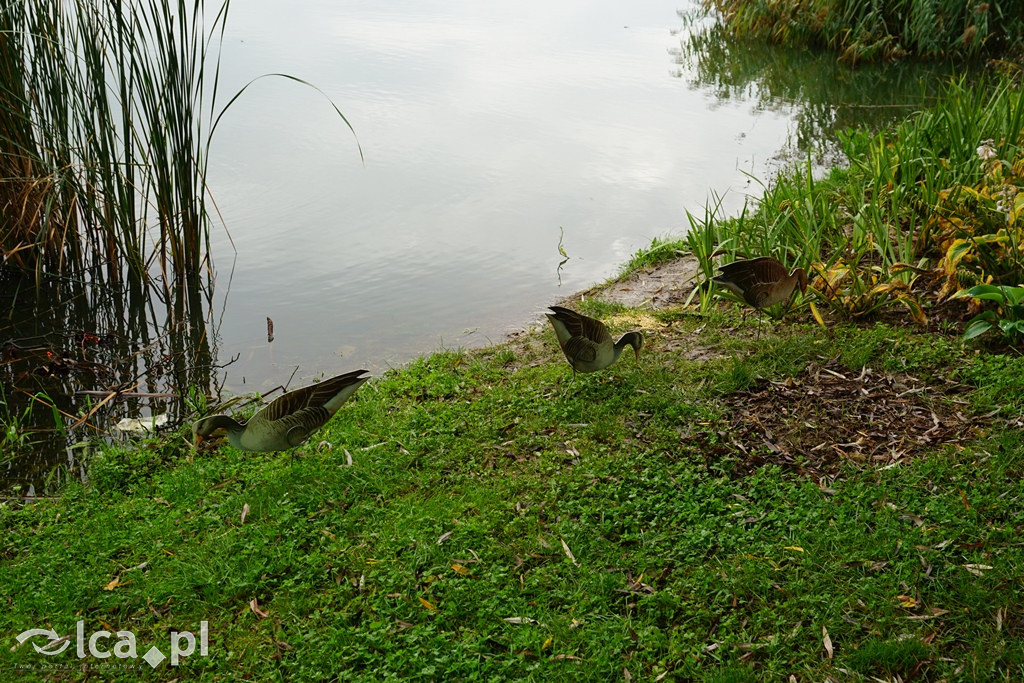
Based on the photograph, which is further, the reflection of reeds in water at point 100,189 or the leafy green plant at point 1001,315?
the reflection of reeds in water at point 100,189

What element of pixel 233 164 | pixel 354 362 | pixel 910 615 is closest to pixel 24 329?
pixel 354 362

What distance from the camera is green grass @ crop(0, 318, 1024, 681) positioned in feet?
8.23

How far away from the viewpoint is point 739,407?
12.2 feet

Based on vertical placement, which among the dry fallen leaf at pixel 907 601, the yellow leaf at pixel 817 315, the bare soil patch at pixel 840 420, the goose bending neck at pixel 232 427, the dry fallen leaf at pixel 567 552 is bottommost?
the dry fallen leaf at pixel 567 552

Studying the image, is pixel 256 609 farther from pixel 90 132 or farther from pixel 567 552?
pixel 90 132

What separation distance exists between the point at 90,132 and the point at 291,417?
2.53m

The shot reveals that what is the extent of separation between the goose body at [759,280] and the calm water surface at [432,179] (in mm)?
1654

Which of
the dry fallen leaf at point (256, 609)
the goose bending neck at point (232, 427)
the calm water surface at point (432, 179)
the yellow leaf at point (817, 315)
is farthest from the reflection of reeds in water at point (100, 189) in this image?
the yellow leaf at point (817, 315)

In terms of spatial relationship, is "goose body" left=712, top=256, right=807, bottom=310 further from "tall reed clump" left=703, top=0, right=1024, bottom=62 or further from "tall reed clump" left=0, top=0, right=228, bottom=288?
"tall reed clump" left=703, top=0, right=1024, bottom=62

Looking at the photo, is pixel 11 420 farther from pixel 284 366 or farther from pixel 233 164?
pixel 233 164

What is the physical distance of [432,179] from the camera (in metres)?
7.55

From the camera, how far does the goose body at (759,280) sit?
4008 millimetres

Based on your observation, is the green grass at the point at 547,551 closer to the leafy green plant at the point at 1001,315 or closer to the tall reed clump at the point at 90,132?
the leafy green plant at the point at 1001,315

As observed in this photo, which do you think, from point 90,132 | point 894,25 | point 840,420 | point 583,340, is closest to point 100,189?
point 90,132
